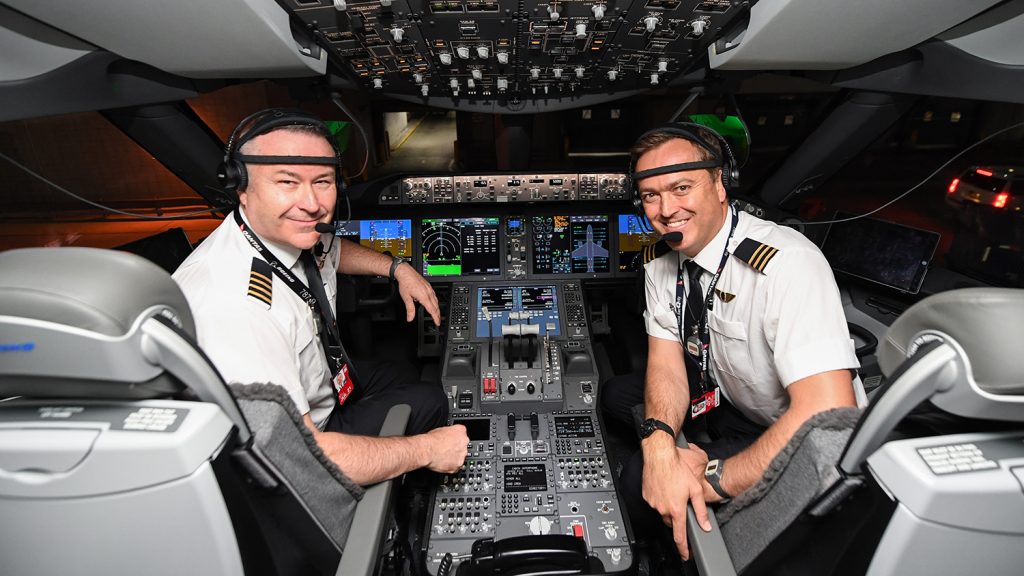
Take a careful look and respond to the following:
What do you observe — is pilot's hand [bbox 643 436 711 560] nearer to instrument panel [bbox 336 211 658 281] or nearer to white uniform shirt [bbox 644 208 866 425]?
white uniform shirt [bbox 644 208 866 425]

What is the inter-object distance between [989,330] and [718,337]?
99 cm

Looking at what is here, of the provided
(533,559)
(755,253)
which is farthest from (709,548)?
(755,253)

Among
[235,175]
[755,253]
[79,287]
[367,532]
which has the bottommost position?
[367,532]

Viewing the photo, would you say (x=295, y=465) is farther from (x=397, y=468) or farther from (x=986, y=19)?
(x=986, y=19)

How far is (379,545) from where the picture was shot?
1.08m

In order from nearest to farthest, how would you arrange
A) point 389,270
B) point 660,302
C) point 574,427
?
point 660,302 < point 574,427 < point 389,270

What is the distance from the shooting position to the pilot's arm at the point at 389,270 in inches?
74.7

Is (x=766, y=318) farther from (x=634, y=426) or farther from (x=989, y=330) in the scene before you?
(x=989, y=330)

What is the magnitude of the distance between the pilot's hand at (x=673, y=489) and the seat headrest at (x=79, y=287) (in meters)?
1.13

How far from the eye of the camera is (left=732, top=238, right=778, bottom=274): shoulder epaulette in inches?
52.9

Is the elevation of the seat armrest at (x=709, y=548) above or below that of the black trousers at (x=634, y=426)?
above

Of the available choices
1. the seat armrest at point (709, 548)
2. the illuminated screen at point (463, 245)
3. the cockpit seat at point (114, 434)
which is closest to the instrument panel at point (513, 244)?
the illuminated screen at point (463, 245)

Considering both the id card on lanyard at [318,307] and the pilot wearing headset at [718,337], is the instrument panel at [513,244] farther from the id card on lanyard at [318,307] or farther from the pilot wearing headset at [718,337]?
the id card on lanyard at [318,307]

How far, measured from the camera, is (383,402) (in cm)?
171
